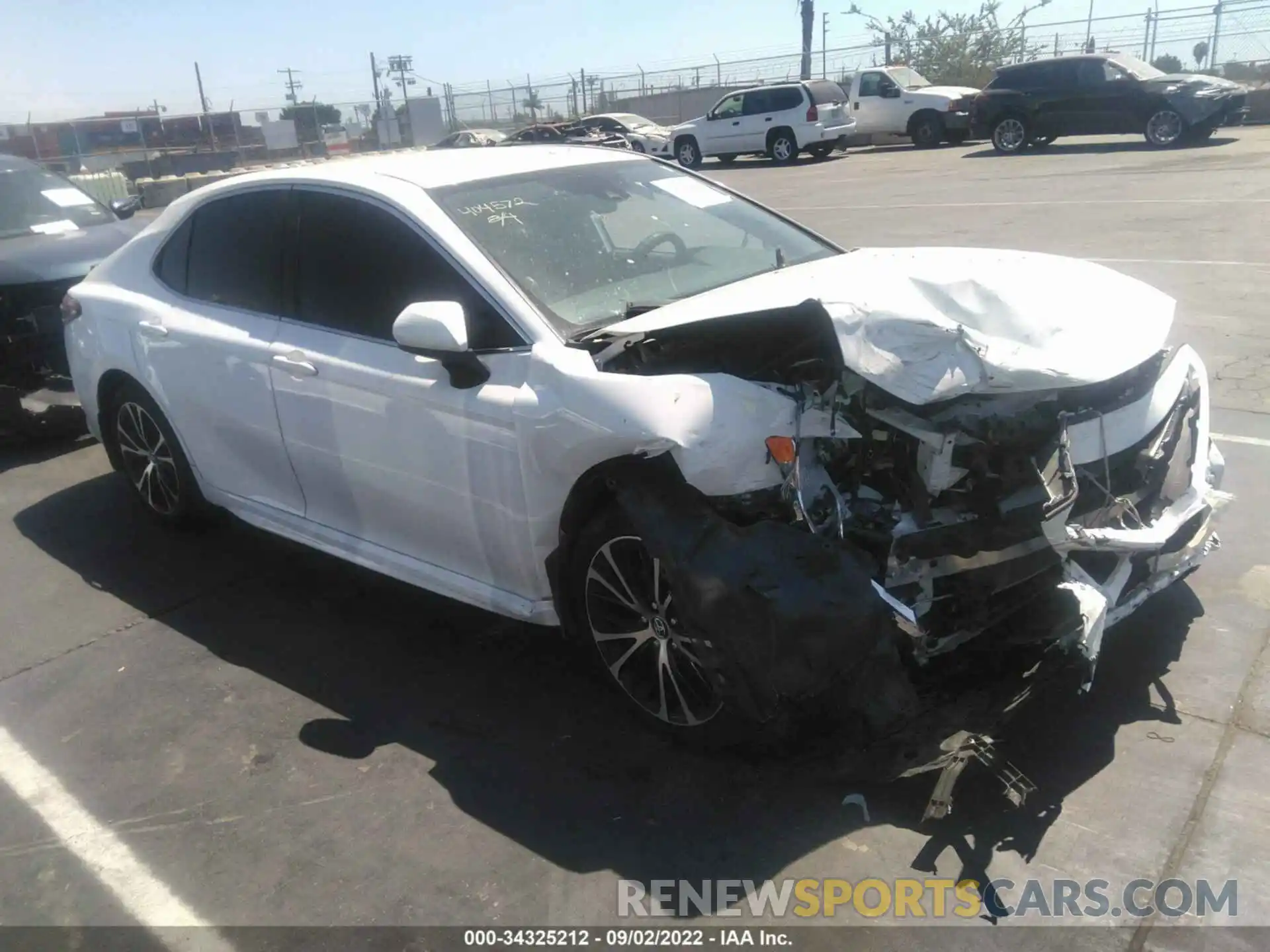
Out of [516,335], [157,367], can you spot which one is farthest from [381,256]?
[157,367]

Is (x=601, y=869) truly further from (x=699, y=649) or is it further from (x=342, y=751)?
(x=342, y=751)

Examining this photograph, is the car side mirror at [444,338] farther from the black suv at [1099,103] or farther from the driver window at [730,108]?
the driver window at [730,108]

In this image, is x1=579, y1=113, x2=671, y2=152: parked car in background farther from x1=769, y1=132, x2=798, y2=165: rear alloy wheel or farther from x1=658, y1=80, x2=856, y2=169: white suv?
x1=769, y1=132, x2=798, y2=165: rear alloy wheel

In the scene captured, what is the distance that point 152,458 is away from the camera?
5320 mm

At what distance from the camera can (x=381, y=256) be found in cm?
402

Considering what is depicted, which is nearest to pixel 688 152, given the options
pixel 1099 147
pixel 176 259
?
pixel 1099 147

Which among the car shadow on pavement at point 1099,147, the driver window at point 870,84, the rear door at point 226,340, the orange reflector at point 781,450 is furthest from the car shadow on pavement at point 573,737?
the driver window at point 870,84

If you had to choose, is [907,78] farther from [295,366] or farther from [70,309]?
[295,366]

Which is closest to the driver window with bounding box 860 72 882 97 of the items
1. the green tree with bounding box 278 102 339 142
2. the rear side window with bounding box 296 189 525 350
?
the green tree with bounding box 278 102 339 142

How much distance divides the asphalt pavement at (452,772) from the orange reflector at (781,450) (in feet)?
3.16

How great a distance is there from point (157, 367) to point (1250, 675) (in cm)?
459

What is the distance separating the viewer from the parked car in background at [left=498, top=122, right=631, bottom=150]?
85.3ft

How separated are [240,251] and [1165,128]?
790 inches

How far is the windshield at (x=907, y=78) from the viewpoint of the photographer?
88.7ft
